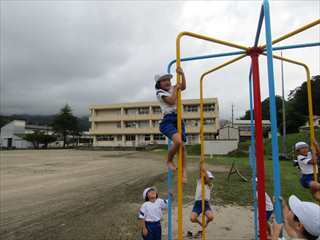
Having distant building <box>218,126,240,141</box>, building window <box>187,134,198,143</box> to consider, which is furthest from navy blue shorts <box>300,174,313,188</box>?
building window <box>187,134,198,143</box>

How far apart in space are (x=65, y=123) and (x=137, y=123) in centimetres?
2243

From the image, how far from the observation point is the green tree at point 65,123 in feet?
191

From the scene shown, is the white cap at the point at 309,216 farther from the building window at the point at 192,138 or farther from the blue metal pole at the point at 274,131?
the building window at the point at 192,138

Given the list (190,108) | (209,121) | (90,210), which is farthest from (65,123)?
(90,210)

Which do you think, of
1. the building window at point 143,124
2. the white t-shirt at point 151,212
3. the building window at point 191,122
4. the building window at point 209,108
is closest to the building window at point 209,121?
the building window at point 191,122

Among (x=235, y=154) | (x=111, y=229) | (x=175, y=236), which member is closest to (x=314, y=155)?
(x=175, y=236)

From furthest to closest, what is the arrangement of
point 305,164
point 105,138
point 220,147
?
point 105,138, point 220,147, point 305,164

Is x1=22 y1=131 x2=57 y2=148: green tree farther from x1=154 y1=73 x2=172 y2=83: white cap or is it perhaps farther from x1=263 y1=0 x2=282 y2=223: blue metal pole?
x1=263 y1=0 x2=282 y2=223: blue metal pole

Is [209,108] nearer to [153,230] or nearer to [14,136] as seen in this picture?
[153,230]

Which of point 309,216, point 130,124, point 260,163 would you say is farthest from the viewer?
point 130,124

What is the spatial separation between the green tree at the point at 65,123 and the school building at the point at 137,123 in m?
12.6

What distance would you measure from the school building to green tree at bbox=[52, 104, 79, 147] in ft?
41.4

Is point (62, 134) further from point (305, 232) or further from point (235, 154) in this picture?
point (305, 232)

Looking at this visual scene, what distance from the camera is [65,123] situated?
58.4m
